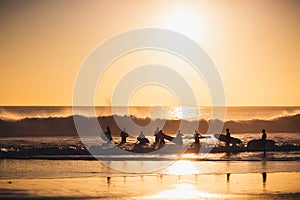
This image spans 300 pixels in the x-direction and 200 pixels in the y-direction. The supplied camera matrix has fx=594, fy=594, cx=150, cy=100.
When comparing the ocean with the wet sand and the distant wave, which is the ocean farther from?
the distant wave

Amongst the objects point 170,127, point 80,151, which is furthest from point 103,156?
point 170,127

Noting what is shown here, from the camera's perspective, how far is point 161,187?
1914 cm

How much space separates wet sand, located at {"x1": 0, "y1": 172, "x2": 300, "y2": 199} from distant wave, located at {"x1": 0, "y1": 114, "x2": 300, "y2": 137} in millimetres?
47467

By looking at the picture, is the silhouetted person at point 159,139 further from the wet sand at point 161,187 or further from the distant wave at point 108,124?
the distant wave at point 108,124

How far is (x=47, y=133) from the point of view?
241 feet

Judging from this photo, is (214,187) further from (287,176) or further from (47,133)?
(47,133)

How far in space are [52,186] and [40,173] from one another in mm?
3823

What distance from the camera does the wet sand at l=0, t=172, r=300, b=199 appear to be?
1728 centimetres

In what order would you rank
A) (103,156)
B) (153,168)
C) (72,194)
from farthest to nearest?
1. (103,156)
2. (153,168)
3. (72,194)

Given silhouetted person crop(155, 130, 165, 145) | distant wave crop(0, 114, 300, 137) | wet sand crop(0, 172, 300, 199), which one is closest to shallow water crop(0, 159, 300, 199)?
wet sand crop(0, 172, 300, 199)

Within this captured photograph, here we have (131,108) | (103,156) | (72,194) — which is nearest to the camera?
(72,194)

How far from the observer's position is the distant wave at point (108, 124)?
7338 cm

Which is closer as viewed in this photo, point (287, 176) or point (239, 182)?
point (239, 182)

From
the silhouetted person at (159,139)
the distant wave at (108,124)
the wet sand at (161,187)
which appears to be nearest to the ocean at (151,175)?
the wet sand at (161,187)
